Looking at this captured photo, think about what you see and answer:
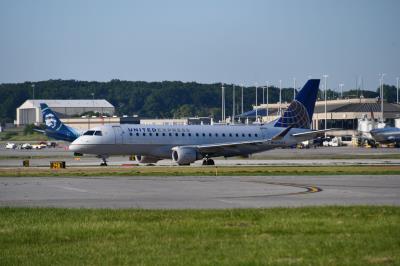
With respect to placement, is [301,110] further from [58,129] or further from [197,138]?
[58,129]

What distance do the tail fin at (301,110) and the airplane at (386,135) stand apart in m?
48.3

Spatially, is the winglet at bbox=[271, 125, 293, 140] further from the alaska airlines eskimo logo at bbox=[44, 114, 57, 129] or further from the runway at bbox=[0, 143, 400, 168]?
the alaska airlines eskimo logo at bbox=[44, 114, 57, 129]

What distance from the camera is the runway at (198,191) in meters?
31.4

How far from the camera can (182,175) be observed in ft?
173

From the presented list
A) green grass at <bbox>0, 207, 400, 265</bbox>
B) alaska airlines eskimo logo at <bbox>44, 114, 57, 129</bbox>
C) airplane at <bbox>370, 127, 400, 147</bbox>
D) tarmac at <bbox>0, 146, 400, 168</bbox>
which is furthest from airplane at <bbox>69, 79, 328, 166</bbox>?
airplane at <bbox>370, 127, 400, 147</bbox>

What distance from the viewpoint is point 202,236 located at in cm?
2145

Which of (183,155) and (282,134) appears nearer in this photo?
(183,155)

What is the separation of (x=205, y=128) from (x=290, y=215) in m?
49.8

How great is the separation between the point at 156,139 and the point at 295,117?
14516 mm

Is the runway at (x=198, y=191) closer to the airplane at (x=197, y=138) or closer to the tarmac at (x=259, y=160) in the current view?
the airplane at (x=197, y=138)

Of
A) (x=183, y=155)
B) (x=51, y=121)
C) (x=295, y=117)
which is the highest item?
(x=51, y=121)

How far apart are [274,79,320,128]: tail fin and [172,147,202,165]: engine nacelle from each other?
1167 centimetres

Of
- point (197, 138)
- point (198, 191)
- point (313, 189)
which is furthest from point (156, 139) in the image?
point (198, 191)

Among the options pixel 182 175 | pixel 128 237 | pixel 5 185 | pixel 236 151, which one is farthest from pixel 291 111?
pixel 128 237
